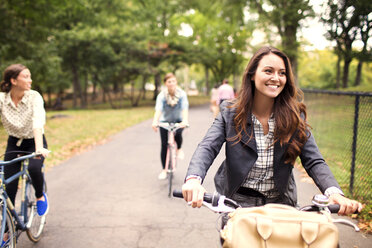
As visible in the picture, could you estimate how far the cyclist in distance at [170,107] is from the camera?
5.80m

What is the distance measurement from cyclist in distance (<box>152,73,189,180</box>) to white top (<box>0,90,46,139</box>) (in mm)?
2337

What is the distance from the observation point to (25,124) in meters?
3.50

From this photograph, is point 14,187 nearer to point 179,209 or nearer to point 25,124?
point 25,124

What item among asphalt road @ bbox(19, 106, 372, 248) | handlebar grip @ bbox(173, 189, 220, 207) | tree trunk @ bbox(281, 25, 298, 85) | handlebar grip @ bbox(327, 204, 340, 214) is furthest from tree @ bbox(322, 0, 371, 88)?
tree trunk @ bbox(281, 25, 298, 85)

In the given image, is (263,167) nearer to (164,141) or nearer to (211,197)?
(211,197)

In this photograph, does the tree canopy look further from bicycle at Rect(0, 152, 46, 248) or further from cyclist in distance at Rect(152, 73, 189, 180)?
bicycle at Rect(0, 152, 46, 248)

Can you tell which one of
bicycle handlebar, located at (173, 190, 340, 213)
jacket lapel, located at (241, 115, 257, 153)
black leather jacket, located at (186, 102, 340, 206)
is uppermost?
jacket lapel, located at (241, 115, 257, 153)

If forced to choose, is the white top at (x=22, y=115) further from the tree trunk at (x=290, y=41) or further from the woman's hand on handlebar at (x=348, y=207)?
the tree trunk at (x=290, y=41)

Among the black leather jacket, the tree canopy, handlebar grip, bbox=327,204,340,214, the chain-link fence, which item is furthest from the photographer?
the tree canopy

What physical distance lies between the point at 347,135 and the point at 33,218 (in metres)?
5.89

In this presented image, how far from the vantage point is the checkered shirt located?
2.06 metres

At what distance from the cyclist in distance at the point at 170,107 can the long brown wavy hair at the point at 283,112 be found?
138 inches

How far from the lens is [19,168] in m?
3.56

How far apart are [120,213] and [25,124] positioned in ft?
6.25
